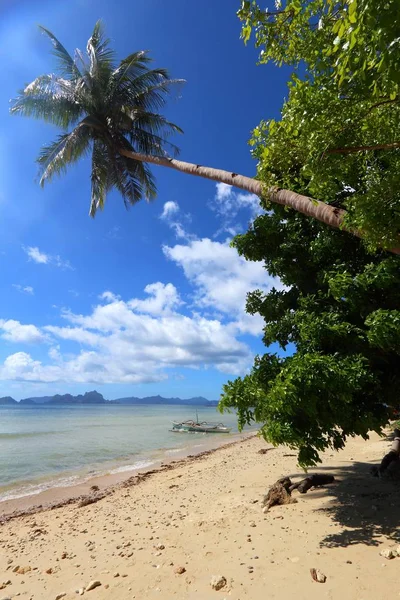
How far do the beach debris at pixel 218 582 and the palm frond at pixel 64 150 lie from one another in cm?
1349

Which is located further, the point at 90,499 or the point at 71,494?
the point at 71,494

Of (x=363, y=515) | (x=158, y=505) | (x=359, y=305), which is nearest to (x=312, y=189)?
(x=359, y=305)

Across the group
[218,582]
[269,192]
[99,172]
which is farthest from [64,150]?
[218,582]

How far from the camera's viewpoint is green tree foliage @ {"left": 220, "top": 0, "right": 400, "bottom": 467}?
371 cm

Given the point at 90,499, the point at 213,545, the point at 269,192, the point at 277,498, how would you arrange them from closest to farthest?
the point at 213,545 → the point at 269,192 → the point at 277,498 → the point at 90,499

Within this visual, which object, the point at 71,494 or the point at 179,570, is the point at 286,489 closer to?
the point at 179,570

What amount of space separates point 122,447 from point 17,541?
19.1 metres

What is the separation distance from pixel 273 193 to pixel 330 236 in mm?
1764

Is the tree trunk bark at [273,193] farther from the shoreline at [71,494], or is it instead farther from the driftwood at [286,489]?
the shoreline at [71,494]

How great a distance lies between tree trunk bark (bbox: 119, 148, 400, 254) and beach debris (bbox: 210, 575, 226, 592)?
198 inches

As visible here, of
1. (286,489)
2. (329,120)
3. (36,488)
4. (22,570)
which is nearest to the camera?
(329,120)

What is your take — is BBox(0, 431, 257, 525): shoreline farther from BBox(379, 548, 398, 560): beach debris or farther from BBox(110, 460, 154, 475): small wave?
BBox(379, 548, 398, 560): beach debris

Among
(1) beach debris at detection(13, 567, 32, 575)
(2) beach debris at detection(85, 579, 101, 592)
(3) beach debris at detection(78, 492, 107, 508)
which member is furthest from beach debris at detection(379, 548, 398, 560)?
(3) beach debris at detection(78, 492, 107, 508)

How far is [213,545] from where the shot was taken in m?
5.79
